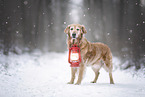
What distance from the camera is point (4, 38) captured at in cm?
823

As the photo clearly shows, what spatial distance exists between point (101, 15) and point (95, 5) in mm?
1458

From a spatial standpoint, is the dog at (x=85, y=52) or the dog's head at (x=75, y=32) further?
the dog at (x=85, y=52)

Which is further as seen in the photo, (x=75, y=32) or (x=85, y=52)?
(x=85, y=52)

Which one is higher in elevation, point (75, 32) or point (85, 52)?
point (75, 32)

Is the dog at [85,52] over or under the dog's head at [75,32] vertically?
under

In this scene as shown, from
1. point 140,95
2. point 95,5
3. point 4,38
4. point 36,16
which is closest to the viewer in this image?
point 140,95

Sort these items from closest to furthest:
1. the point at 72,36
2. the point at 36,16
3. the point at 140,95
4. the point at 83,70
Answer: the point at 140,95
the point at 72,36
the point at 83,70
the point at 36,16

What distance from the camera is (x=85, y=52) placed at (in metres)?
4.24

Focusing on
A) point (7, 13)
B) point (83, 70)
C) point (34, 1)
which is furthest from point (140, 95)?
point (34, 1)

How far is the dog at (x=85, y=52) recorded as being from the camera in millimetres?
4025

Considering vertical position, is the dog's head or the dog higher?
the dog's head

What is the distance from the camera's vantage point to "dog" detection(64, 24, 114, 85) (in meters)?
4.03

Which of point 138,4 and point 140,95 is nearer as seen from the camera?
point 140,95

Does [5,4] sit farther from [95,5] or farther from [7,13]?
[95,5]
